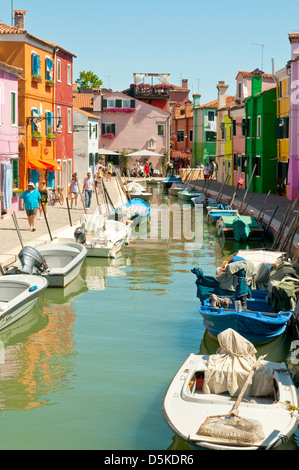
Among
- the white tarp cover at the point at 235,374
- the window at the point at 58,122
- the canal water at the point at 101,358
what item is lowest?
the canal water at the point at 101,358

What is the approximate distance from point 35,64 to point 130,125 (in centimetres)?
3330

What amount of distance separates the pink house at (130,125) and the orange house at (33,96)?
28948 millimetres

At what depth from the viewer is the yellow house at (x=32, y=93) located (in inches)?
1175

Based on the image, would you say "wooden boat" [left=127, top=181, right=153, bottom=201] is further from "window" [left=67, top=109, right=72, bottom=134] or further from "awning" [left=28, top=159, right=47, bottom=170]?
"awning" [left=28, top=159, right=47, bottom=170]

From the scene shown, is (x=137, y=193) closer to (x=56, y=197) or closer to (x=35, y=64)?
(x=56, y=197)

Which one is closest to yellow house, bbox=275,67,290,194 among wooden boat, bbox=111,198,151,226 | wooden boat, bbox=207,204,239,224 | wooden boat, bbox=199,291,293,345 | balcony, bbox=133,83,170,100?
wooden boat, bbox=207,204,239,224

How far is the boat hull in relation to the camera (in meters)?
7.71

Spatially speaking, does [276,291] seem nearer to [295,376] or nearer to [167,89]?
[295,376]

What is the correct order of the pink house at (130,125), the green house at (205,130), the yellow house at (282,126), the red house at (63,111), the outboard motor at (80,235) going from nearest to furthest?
1. the outboard motor at (80,235)
2. the yellow house at (282,126)
3. the red house at (63,111)
4. the pink house at (130,125)
5. the green house at (205,130)

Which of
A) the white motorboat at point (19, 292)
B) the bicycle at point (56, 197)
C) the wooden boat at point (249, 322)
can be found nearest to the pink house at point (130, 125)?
the bicycle at point (56, 197)

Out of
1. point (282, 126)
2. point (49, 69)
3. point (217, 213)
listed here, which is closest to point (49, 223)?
point (217, 213)

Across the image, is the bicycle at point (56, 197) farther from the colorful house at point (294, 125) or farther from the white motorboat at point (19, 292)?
the white motorboat at point (19, 292)

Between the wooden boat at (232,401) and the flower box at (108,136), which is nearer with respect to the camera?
the wooden boat at (232,401)

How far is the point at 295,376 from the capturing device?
1084 cm
